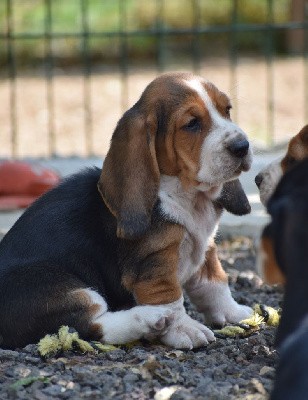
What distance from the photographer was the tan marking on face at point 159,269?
20.2 ft

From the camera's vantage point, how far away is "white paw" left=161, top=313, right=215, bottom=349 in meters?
6.11

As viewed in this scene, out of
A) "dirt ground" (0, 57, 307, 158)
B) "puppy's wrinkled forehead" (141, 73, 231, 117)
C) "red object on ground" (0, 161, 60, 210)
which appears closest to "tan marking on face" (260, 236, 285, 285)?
"puppy's wrinkled forehead" (141, 73, 231, 117)

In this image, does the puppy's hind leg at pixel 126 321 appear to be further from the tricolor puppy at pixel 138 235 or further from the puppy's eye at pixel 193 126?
the puppy's eye at pixel 193 126

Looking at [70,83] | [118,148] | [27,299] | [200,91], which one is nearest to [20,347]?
[27,299]

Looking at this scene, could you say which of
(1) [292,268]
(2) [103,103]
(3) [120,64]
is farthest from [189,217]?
(3) [120,64]

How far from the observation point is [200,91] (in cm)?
621

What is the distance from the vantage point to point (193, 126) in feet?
20.3

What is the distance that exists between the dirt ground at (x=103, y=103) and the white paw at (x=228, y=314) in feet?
18.9

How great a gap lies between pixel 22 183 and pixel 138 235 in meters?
3.46

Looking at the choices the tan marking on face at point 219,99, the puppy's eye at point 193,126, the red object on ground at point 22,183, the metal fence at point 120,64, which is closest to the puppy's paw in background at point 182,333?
the puppy's eye at point 193,126

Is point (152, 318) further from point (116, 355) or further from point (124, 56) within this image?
point (124, 56)

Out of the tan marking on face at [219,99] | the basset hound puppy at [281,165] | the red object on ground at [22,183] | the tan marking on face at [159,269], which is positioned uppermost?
the tan marking on face at [219,99]

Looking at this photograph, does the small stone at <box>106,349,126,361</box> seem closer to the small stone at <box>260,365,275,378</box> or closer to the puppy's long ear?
the puppy's long ear

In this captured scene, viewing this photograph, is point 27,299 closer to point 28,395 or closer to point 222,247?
point 28,395
